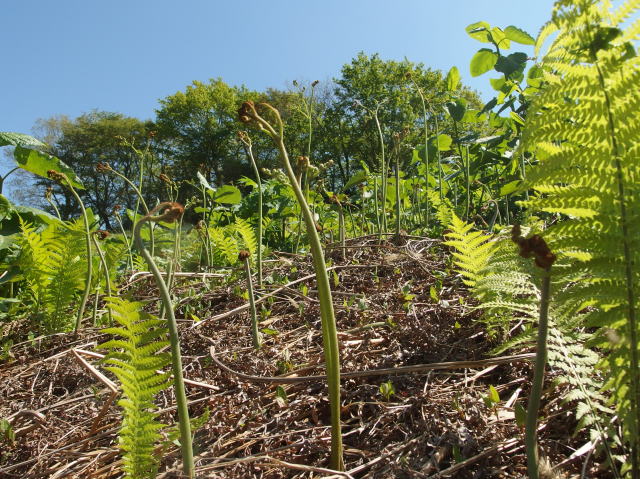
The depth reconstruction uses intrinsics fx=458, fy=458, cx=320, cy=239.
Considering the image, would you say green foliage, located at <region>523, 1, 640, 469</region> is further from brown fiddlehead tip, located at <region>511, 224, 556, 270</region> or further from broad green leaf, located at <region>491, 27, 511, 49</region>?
broad green leaf, located at <region>491, 27, 511, 49</region>

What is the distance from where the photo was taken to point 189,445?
934 millimetres

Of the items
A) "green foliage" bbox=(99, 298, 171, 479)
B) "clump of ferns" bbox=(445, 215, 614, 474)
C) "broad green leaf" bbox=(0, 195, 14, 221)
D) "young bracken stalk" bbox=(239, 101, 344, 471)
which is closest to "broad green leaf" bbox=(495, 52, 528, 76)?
"clump of ferns" bbox=(445, 215, 614, 474)

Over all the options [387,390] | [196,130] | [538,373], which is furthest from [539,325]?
Result: [196,130]

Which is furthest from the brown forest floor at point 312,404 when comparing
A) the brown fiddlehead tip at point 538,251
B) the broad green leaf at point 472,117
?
the broad green leaf at point 472,117

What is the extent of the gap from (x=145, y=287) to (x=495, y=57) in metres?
Answer: 2.60

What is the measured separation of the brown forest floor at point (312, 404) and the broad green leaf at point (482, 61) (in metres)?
1.51

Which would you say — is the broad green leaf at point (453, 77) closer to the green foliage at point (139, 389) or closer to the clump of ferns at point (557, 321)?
the clump of ferns at point (557, 321)

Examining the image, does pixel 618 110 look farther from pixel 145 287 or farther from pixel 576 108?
pixel 145 287

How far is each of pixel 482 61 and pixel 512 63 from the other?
0.25 metres

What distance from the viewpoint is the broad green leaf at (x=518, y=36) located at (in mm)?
2498

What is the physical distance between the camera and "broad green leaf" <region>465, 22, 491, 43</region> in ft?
8.40

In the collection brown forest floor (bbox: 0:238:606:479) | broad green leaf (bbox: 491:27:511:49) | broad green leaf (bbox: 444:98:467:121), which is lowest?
brown forest floor (bbox: 0:238:606:479)

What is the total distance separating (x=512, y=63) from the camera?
2609mm

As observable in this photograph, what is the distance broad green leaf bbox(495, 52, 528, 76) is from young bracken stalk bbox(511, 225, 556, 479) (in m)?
2.22
